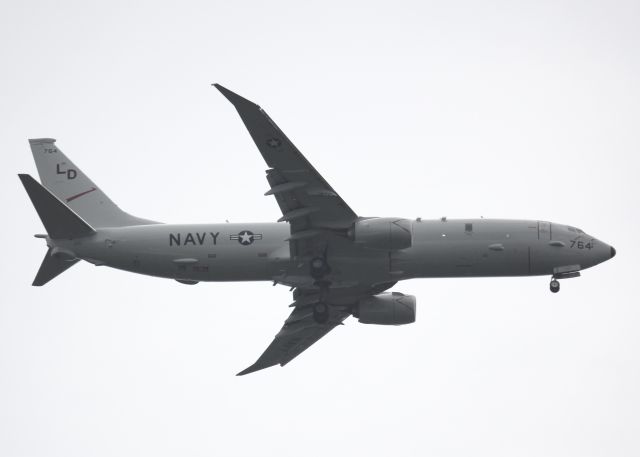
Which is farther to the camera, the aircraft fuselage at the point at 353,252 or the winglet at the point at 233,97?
the aircraft fuselage at the point at 353,252

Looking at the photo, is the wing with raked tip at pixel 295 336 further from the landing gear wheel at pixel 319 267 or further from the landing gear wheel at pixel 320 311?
the landing gear wheel at pixel 319 267

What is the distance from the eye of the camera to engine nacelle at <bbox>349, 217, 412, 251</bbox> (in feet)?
195

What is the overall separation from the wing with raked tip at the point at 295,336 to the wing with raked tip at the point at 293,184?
10328 mm

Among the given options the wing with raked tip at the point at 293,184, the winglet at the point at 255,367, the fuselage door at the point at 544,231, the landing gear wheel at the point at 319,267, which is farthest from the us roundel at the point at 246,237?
the fuselage door at the point at 544,231

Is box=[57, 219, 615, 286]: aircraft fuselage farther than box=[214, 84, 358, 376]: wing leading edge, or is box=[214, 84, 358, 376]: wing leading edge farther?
box=[57, 219, 615, 286]: aircraft fuselage

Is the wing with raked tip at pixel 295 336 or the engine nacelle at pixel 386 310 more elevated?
the engine nacelle at pixel 386 310

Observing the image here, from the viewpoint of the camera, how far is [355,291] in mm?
66688

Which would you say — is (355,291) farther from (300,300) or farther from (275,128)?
(275,128)

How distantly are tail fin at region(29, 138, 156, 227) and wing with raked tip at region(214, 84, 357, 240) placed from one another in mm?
10932

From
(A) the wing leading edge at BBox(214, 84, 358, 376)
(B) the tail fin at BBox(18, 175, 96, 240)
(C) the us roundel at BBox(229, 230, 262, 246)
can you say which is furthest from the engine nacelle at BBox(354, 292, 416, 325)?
(B) the tail fin at BBox(18, 175, 96, 240)

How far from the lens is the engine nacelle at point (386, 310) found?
6806 centimetres

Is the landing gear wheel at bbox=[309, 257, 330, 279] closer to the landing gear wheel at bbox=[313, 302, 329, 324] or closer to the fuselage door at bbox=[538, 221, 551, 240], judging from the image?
the landing gear wheel at bbox=[313, 302, 329, 324]

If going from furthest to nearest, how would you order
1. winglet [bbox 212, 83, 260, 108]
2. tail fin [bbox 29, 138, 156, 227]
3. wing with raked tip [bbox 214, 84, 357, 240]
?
tail fin [bbox 29, 138, 156, 227] → wing with raked tip [bbox 214, 84, 357, 240] → winglet [bbox 212, 83, 260, 108]

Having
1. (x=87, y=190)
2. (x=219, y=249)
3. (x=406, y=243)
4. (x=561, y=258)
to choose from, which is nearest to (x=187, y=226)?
(x=219, y=249)
